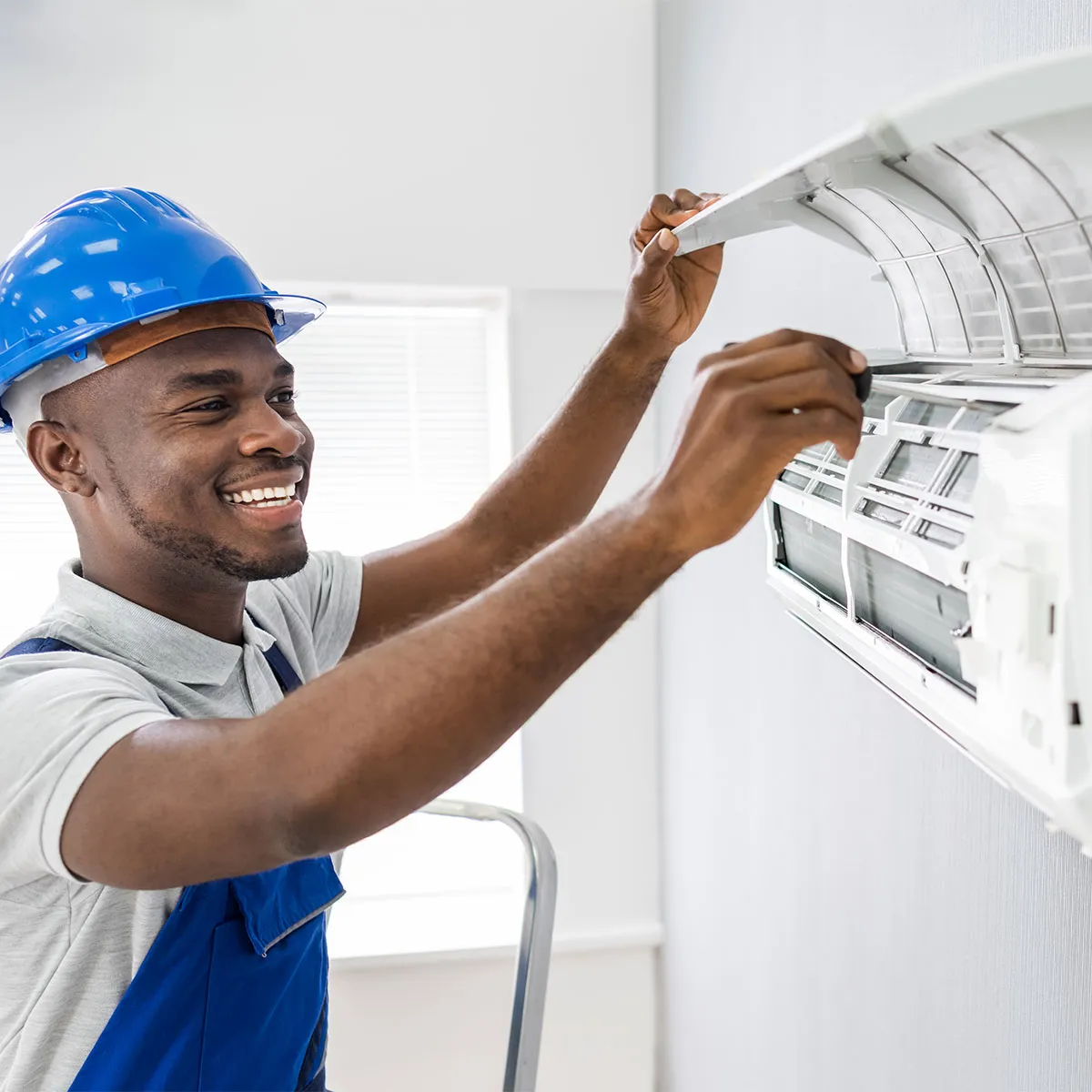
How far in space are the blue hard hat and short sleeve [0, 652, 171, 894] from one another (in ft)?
1.21

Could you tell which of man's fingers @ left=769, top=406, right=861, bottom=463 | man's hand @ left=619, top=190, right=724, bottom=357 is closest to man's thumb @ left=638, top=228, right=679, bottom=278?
man's hand @ left=619, top=190, right=724, bottom=357

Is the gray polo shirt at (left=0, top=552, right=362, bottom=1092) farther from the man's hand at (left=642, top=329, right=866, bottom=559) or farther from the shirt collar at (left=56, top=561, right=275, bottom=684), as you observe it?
the man's hand at (left=642, top=329, right=866, bottom=559)

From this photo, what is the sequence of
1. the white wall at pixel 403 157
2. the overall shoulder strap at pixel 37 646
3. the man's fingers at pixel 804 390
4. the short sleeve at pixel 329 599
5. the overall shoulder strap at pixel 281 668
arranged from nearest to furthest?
the man's fingers at pixel 804 390 < the overall shoulder strap at pixel 37 646 < the overall shoulder strap at pixel 281 668 < the short sleeve at pixel 329 599 < the white wall at pixel 403 157

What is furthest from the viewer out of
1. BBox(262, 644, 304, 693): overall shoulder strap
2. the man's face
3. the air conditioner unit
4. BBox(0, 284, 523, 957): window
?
BBox(0, 284, 523, 957): window

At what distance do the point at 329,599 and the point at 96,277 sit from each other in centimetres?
56

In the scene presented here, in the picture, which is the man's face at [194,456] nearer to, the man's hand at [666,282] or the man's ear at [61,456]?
the man's ear at [61,456]

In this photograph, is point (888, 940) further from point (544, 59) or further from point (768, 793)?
point (544, 59)

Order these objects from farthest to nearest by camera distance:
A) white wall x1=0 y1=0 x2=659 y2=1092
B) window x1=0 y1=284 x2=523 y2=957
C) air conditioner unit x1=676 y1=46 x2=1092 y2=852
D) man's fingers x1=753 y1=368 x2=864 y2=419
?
1. window x1=0 y1=284 x2=523 y2=957
2. white wall x1=0 y1=0 x2=659 y2=1092
3. man's fingers x1=753 y1=368 x2=864 y2=419
4. air conditioner unit x1=676 y1=46 x2=1092 y2=852

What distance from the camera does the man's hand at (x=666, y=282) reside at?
1060mm

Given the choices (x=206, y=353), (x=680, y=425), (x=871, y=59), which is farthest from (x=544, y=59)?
(x=680, y=425)

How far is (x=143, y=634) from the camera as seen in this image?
1071 millimetres

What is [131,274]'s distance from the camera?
1021 millimetres

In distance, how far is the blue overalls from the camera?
3.13 feet

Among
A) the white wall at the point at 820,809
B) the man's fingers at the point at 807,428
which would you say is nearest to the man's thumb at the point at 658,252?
the white wall at the point at 820,809
